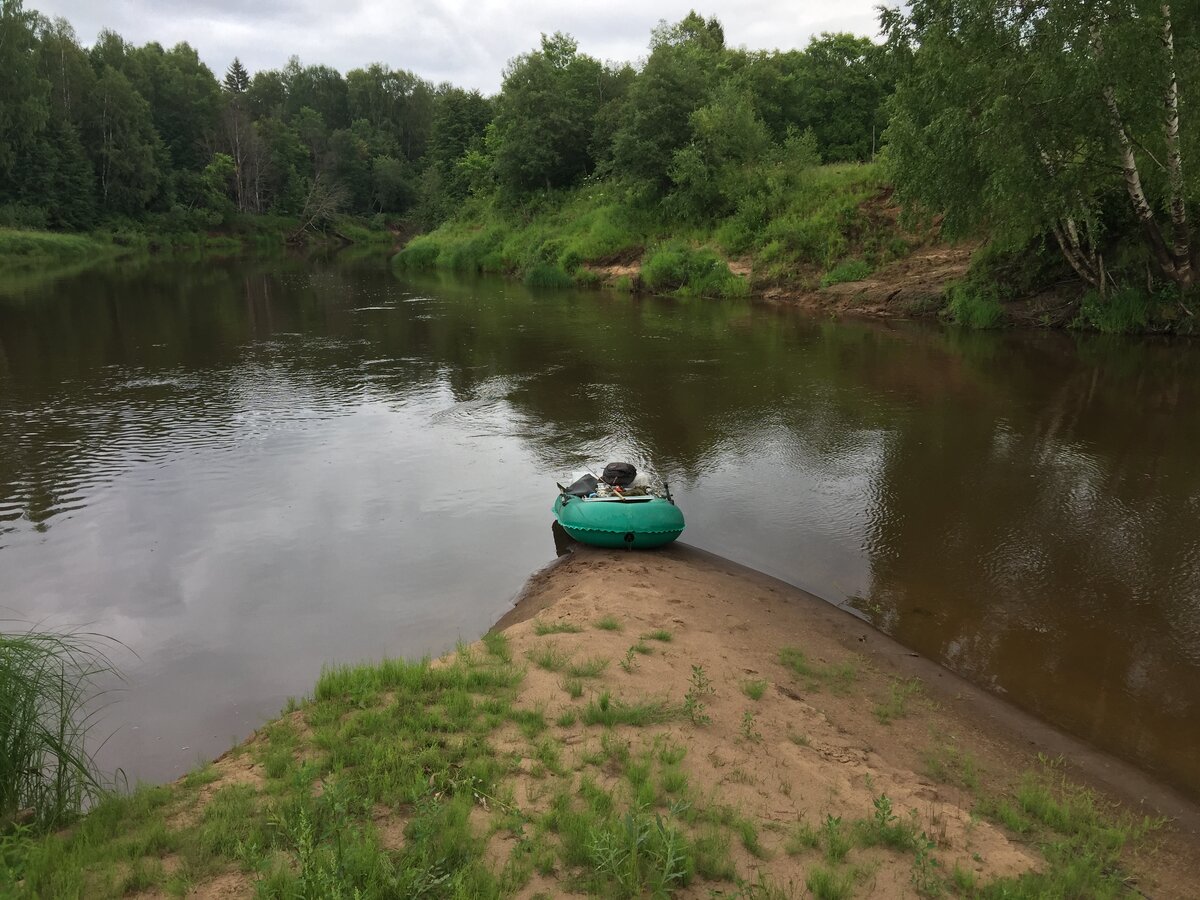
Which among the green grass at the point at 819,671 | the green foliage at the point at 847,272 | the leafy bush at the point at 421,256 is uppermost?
the leafy bush at the point at 421,256

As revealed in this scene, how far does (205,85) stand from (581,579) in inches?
3523

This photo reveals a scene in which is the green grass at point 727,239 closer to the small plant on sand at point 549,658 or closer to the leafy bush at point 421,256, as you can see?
the leafy bush at point 421,256

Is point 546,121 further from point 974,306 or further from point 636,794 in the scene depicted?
point 636,794

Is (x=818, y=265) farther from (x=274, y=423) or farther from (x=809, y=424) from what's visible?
(x=274, y=423)

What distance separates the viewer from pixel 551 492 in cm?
1206

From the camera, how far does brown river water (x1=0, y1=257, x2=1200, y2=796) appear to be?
754 centimetres

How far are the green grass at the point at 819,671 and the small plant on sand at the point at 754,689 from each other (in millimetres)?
506

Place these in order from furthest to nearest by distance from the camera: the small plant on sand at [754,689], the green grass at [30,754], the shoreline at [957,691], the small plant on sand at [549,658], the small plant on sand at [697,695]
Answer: the small plant on sand at [549,658], the small plant on sand at [754,689], the small plant on sand at [697,695], the shoreline at [957,691], the green grass at [30,754]

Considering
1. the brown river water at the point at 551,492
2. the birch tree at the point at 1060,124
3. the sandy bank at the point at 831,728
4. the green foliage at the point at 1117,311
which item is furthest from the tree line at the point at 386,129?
the sandy bank at the point at 831,728

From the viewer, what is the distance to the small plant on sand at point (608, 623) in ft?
24.0

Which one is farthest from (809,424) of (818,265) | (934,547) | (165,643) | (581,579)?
(818,265)

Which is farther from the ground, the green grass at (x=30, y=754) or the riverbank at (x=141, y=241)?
the riverbank at (x=141, y=241)

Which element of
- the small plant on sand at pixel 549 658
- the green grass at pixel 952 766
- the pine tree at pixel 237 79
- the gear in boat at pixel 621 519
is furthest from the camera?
the pine tree at pixel 237 79

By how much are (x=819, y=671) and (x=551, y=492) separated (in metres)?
5.88
